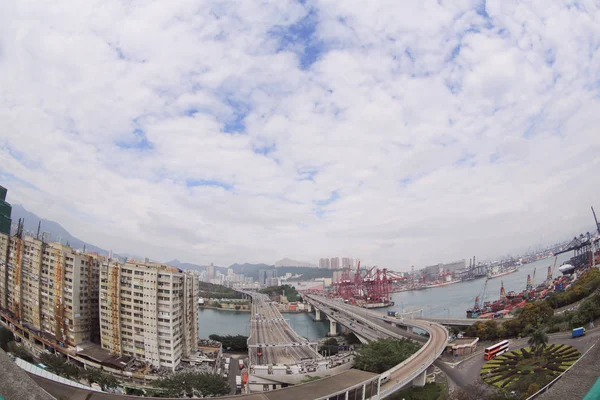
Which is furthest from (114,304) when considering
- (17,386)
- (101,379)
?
(17,386)

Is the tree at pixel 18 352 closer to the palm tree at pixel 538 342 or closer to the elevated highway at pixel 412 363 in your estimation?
the elevated highway at pixel 412 363

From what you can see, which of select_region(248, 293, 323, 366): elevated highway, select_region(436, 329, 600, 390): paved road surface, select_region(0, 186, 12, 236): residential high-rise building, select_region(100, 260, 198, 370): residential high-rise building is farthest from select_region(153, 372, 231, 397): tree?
select_region(0, 186, 12, 236): residential high-rise building

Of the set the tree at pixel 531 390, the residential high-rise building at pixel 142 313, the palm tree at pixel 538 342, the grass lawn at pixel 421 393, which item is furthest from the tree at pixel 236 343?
the tree at pixel 531 390

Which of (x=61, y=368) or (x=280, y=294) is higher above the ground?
(x=61, y=368)

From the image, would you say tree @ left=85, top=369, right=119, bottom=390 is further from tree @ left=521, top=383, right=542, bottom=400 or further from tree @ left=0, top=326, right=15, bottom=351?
tree @ left=521, top=383, right=542, bottom=400

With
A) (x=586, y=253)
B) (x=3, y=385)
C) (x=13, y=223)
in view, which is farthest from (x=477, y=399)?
(x=586, y=253)

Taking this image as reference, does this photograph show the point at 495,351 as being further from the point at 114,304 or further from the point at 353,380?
the point at 114,304

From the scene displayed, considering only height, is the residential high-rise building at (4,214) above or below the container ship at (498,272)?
above
